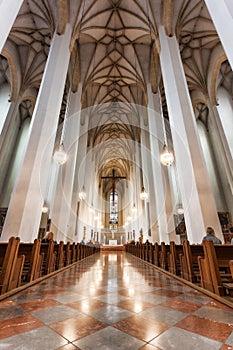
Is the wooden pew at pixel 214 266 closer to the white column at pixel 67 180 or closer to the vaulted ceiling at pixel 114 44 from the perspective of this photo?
the white column at pixel 67 180

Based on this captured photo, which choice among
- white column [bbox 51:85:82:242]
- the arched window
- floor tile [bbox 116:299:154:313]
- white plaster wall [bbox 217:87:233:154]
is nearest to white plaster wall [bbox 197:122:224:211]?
white plaster wall [bbox 217:87:233:154]

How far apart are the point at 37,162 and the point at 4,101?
9.52 metres

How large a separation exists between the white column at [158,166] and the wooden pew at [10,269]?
309 inches

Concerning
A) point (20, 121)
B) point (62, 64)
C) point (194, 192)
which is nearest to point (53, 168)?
point (20, 121)

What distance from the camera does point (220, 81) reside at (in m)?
12.5

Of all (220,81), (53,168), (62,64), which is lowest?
(53,168)

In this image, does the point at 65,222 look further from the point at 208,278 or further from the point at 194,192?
the point at 208,278

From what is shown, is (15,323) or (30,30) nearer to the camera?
(15,323)

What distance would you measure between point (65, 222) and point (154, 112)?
834 centimetres

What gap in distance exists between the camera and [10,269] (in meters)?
2.46

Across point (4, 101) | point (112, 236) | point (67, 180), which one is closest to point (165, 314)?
point (67, 180)

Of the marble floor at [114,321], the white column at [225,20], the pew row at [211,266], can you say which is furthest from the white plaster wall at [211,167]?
the marble floor at [114,321]

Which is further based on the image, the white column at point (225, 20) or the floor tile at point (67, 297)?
the white column at point (225, 20)

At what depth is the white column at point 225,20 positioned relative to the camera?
3146 millimetres
